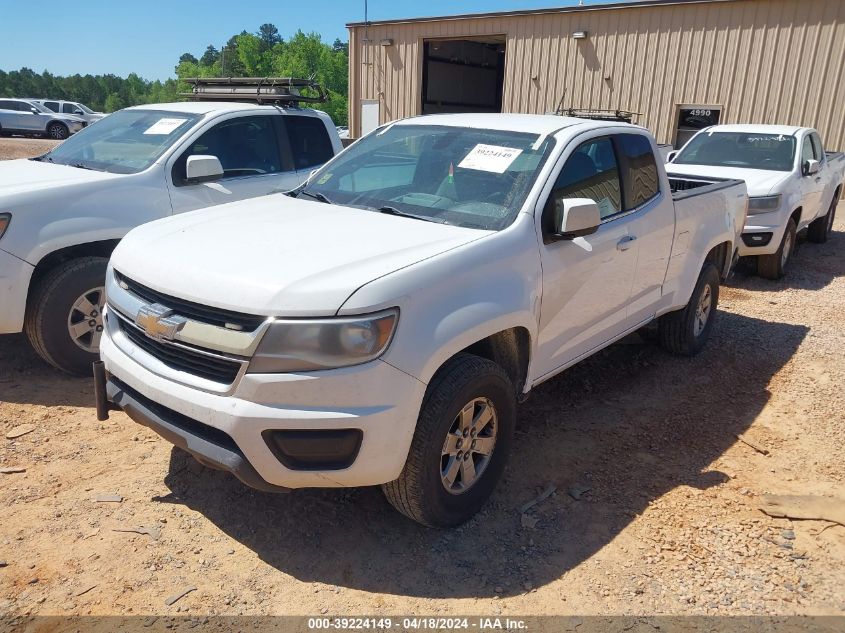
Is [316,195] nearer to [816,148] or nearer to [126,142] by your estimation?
[126,142]

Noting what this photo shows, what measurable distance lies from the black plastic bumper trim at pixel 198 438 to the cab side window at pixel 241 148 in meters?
2.74

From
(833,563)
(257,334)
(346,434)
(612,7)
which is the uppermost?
(612,7)

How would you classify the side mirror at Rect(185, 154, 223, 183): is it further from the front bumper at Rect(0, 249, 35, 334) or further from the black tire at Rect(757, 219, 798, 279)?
the black tire at Rect(757, 219, 798, 279)

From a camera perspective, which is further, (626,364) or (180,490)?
(626,364)

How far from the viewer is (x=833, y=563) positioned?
3117mm

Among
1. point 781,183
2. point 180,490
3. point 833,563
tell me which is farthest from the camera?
point 781,183

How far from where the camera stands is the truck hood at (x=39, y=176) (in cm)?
452

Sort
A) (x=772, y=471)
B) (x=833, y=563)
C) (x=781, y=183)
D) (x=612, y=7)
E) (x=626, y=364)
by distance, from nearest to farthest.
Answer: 1. (x=833, y=563)
2. (x=772, y=471)
3. (x=626, y=364)
4. (x=781, y=183)
5. (x=612, y=7)

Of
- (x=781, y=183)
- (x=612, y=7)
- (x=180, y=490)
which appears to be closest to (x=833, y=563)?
(x=180, y=490)

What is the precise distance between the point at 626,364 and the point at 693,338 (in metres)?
0.62

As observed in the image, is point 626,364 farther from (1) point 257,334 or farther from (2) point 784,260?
(2) point 784,260

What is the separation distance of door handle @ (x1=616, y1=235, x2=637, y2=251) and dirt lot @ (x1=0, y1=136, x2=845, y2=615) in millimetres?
1171

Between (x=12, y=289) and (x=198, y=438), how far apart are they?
7.79 feet

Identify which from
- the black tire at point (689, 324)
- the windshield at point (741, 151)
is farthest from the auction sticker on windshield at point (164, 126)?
the windshield at point (741, 151)
